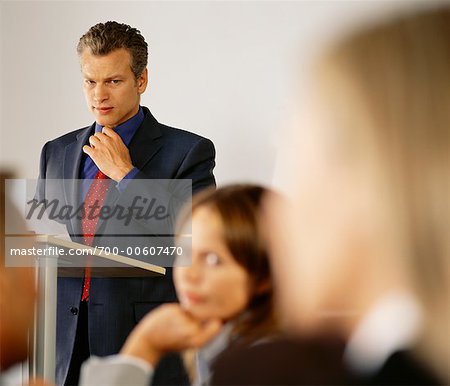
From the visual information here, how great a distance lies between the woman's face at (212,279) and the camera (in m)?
0.86

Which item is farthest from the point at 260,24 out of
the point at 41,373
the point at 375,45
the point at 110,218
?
the point at 375,45

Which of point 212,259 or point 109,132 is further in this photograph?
point 109,132

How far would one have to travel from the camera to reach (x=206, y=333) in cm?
82

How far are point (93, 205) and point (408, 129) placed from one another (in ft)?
6.39

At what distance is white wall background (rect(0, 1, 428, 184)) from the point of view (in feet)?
11.5

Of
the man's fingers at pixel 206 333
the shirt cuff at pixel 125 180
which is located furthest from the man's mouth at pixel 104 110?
the man's fingers at pixel 206 333

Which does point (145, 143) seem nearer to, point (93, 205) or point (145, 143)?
point (145, 143)

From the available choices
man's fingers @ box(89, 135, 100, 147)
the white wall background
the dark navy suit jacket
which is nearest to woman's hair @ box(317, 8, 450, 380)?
the dark navy suit jacket

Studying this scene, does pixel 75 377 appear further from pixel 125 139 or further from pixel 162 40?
pixel 162 40

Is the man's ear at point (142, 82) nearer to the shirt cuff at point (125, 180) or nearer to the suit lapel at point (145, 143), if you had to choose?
the suit lapel at point (145, 143)

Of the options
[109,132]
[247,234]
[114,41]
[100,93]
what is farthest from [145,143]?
[247,234]

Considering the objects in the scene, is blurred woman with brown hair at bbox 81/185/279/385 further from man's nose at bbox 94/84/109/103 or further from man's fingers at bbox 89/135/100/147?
man's nose at bbox 94/84/109/103

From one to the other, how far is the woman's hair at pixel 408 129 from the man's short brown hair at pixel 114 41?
2256 mm

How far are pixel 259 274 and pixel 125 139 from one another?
5.95ft
